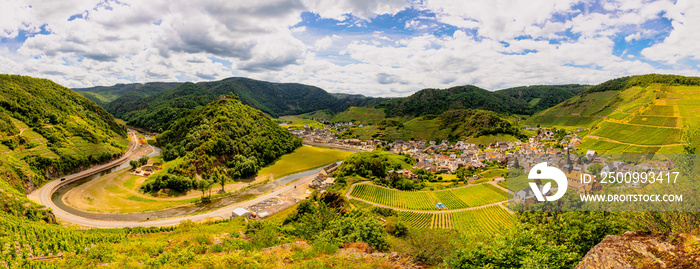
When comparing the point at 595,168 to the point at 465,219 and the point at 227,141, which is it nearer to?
the point at 465,219

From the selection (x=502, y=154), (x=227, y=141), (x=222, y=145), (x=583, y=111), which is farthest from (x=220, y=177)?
(x=583, y=111)

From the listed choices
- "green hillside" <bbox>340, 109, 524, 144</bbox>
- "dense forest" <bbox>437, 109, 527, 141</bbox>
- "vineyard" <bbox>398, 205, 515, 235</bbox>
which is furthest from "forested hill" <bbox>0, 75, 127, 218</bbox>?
"dense forest" <bbox>437, 109, 527, 141</bbox>

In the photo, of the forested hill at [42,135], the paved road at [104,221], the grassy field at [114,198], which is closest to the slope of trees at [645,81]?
the paved road at [104,221]

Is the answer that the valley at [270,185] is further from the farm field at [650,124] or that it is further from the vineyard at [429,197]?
the farm field at [650,124]

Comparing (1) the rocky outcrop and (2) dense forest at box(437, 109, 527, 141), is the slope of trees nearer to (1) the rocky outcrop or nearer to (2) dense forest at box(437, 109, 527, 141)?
(2) dense forest at box(437, 109, 527, 141)

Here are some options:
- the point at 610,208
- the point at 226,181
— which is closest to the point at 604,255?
the point at 610,208
